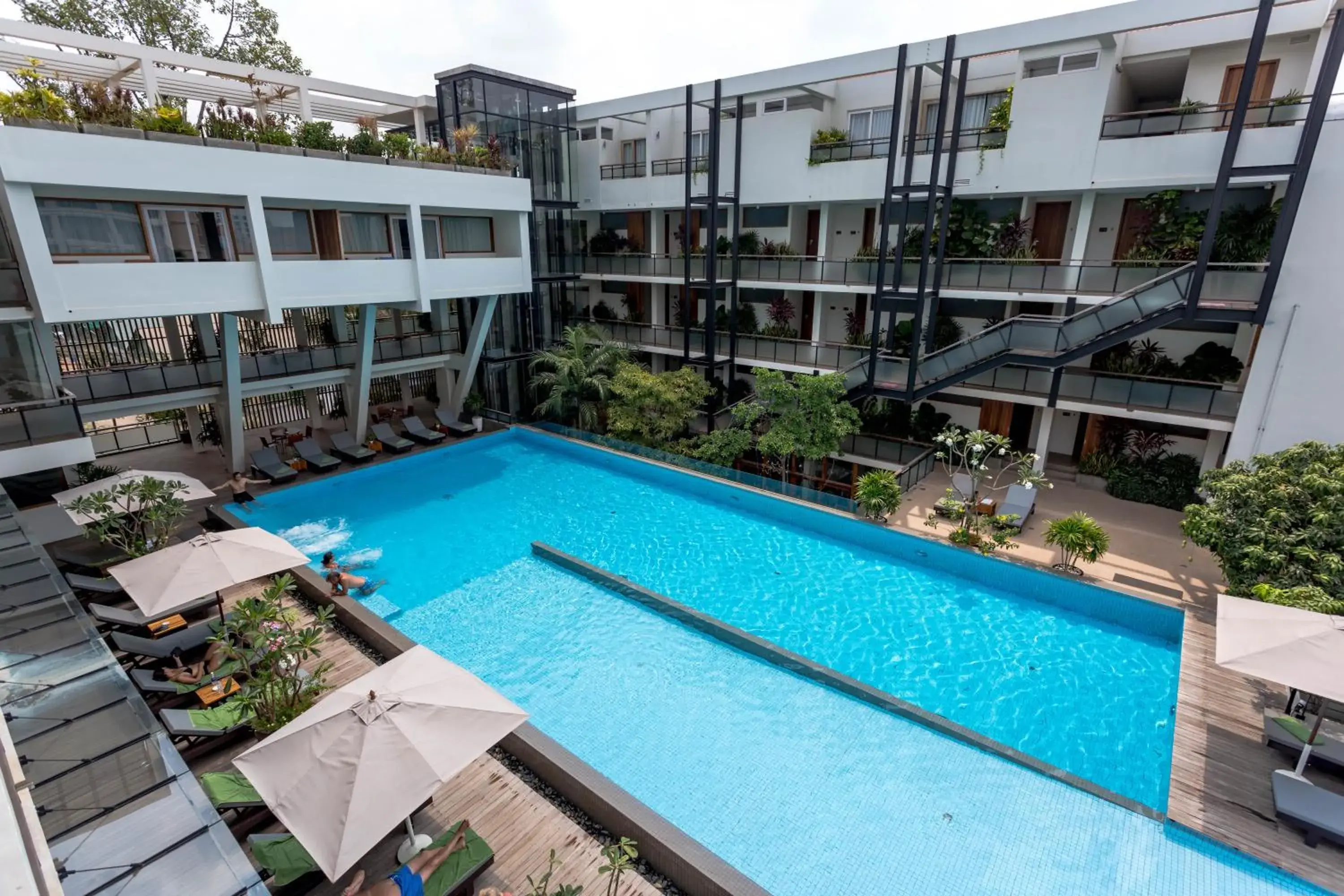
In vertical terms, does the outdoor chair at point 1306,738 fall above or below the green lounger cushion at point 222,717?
below

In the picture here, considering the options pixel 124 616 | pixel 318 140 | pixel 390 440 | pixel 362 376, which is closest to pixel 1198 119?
pixel 318 140

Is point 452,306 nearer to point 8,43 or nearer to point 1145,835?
point 8,43

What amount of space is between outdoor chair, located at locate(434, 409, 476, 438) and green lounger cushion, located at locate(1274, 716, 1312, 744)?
19.6 metres

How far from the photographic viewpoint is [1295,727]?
24.3 feet

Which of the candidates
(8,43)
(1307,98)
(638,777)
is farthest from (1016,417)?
(8,43)

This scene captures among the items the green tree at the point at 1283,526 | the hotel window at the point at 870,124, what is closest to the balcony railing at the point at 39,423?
the hotel window at the point at 870,124

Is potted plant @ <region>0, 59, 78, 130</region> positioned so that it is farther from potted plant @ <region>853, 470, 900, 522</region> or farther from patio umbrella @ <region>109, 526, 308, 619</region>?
potted plant @ <region>853, 470, 900, 522</region>

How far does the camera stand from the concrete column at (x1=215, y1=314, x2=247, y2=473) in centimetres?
1488

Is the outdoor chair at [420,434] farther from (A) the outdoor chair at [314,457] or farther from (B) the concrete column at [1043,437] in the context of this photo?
(B) the concrete column at [1043,437]

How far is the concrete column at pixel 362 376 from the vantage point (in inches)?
671

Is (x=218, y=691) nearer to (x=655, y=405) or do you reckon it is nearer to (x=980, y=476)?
(x=655, y=405)

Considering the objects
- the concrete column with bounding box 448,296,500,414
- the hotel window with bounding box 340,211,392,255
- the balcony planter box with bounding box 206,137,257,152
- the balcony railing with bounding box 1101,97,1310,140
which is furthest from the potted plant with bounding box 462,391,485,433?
the balcony railing with bounding box 1101,97,1310,140

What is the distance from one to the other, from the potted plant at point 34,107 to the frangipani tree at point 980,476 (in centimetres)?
1765

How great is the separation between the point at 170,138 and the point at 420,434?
9.81 m
